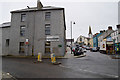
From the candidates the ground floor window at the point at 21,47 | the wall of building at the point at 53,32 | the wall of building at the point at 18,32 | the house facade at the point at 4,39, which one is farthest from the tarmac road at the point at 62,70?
the house facade at the point at 4,39

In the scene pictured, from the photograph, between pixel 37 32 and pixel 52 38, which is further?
pixel 37 32

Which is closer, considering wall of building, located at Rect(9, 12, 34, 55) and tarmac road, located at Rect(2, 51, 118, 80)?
tarmac road, located at Rect(2, 51, 118, 80)

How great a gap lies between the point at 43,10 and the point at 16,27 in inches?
297

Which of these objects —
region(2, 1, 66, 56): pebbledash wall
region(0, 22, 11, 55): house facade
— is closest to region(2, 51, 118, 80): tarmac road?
region(2, 1, 66, 56): pebbledash wall

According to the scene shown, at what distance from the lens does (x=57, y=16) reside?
795 inches

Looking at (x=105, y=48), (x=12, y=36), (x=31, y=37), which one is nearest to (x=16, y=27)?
(x=12, y=36)

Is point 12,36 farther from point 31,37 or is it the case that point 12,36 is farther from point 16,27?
point 31,37

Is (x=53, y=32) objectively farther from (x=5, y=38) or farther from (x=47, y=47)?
(x=5, y=38)

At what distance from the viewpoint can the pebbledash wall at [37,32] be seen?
1942 centimetres

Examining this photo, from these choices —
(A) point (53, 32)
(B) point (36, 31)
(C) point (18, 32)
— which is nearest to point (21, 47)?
(C) point (18, 32)

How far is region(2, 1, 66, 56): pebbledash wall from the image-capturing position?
19.4 metres

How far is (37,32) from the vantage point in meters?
20.4

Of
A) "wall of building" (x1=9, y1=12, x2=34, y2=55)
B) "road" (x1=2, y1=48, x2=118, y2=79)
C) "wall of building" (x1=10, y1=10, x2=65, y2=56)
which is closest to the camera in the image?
"road" (x1=2, y1=48, x2=118, y2=79)

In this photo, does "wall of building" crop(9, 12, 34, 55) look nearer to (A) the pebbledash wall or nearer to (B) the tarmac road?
(A) the pebbledash wall
